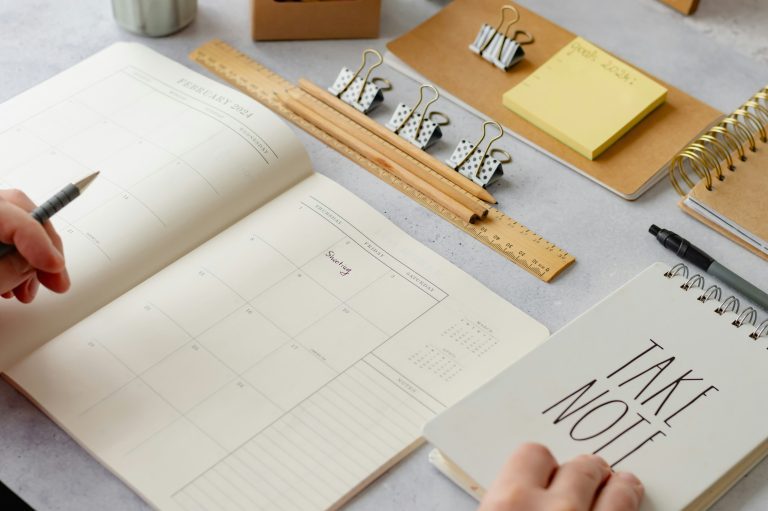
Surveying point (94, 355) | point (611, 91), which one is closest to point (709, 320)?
point (611, 91)

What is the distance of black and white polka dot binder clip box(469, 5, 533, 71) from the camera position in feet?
4.78

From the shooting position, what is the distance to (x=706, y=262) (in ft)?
4.06

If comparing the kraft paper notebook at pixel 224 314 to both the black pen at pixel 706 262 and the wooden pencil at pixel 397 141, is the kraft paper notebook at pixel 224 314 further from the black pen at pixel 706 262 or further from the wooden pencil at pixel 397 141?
the black pen at pixel 706 262

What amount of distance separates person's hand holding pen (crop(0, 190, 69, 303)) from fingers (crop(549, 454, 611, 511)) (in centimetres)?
51

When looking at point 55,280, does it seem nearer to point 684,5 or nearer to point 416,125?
point 416,125

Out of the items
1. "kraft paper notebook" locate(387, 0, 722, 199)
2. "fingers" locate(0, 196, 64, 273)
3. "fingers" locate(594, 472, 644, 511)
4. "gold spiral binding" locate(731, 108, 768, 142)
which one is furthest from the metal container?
"fingers" locate(594, 472, 644, 511)

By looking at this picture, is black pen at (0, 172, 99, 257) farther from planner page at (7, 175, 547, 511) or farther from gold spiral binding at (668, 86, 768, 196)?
gold spiral binding at (668, 86, 768, 196)

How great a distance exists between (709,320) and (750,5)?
705mm

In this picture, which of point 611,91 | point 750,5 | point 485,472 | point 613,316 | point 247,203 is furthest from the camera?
point 750,5

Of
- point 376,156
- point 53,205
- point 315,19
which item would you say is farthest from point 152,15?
point 53,205

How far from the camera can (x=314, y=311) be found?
114cm

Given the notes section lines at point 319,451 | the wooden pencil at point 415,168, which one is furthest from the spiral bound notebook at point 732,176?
the notes section lines at point 319,451

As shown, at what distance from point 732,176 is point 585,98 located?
214 millimetres

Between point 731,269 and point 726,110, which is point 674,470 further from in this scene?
point 726,110
